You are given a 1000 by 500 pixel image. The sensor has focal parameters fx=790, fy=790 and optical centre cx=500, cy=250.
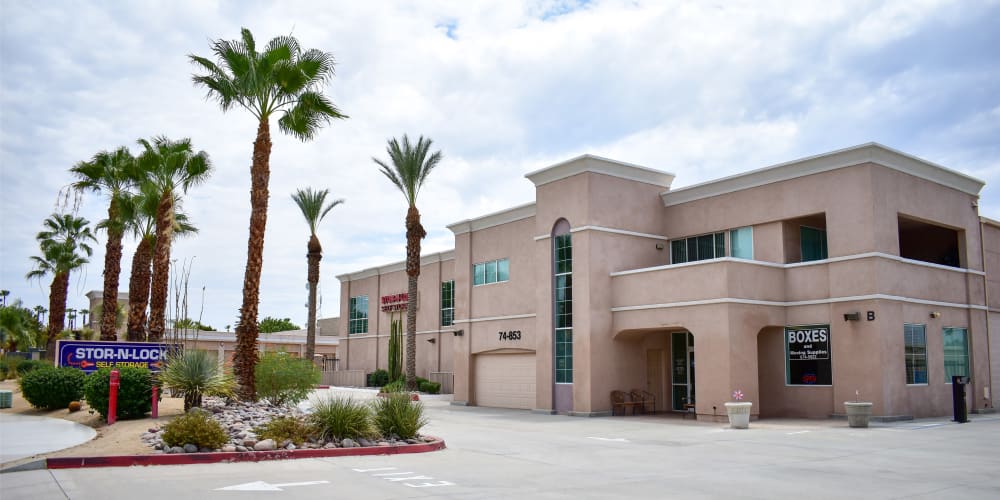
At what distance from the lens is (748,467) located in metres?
14.2

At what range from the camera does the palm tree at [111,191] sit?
3478 centimetres

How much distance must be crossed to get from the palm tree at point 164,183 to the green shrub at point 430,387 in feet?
51.1

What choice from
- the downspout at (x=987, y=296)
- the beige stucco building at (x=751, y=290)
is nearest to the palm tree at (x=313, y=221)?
the beige stucco building at (x=751, y=290)

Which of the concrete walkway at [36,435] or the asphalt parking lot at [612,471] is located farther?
the concrete walkway at [36,435]

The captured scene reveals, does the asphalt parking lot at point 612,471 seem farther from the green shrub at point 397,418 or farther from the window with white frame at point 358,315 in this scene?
the window with white frame at point 358,315

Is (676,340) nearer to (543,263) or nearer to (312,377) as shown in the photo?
(543,263)

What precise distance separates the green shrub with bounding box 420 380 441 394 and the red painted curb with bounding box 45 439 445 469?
26.7 m

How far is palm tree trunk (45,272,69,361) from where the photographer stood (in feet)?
152

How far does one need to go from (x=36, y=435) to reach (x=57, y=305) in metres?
35.3

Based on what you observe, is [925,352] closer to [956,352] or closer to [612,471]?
[956,352]

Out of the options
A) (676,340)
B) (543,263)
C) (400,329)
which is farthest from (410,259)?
(676,340)

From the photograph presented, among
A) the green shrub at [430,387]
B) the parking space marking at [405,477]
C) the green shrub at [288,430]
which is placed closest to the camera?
the parking space marking at [405,477]

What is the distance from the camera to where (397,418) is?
16.5m

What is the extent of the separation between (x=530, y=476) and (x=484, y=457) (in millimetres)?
2756
